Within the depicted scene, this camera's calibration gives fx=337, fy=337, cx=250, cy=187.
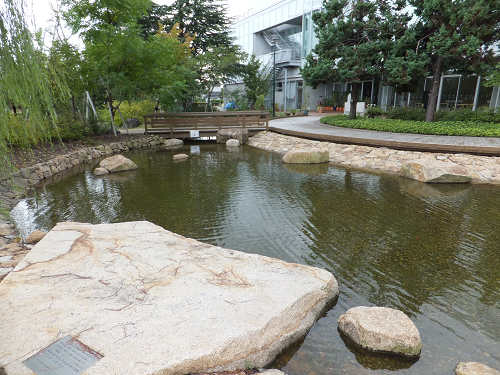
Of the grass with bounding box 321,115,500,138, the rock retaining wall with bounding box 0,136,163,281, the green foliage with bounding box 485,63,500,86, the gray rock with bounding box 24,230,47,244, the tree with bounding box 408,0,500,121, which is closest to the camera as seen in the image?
the rock retaining wall with bounding box 0,136,163,281

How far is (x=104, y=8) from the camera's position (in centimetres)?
1462

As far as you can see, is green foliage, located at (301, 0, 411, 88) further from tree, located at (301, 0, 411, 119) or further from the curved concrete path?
the curved concrete path

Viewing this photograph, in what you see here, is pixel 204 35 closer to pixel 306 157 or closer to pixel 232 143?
pixel 232 143

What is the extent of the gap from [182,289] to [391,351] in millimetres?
2092

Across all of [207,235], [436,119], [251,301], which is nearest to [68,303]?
[251,301]

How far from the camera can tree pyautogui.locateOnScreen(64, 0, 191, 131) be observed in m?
13.9

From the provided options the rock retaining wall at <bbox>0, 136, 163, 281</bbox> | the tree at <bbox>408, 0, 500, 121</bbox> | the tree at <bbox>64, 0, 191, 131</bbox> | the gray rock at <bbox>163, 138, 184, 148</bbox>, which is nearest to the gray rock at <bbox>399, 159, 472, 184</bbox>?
the tree at <bbox>408, 0, 500, 121</bbox>

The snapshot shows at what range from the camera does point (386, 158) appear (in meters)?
11.4

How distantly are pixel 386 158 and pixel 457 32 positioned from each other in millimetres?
7413

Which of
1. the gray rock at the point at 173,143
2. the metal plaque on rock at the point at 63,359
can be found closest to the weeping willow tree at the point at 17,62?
the metal plaque on rock at the point at 63,359

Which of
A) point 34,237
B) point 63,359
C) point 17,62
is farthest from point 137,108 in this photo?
point 63,359

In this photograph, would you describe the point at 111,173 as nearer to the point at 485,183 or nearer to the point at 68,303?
the point at 68,303

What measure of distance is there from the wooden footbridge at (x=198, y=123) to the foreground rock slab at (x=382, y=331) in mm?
15212

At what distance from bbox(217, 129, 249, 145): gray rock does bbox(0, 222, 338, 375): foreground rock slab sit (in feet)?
42.6
